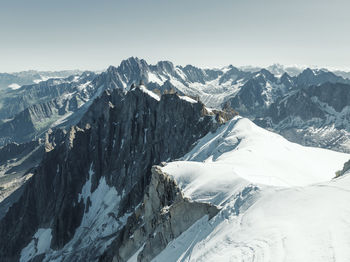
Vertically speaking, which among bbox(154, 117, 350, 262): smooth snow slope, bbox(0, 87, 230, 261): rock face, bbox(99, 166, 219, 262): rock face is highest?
bbox(154, 117, 350, 262): smooth snow slope

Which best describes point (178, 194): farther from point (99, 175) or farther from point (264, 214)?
point (99, 175)

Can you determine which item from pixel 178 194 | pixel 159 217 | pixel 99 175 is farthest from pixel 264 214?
pixel 99 175

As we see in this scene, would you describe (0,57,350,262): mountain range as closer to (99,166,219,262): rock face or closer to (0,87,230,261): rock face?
(99,166,219,262): rock face

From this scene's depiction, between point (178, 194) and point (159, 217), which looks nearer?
point (178, 194)

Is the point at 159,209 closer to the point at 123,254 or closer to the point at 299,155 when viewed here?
the point at 123,254

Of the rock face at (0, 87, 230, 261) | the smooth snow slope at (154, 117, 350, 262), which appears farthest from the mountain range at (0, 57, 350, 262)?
the rock face at (0, 87, 230, 261)

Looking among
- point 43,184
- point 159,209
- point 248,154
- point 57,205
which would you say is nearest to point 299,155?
point 248,154

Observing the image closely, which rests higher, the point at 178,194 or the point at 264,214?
the point at 264,214
